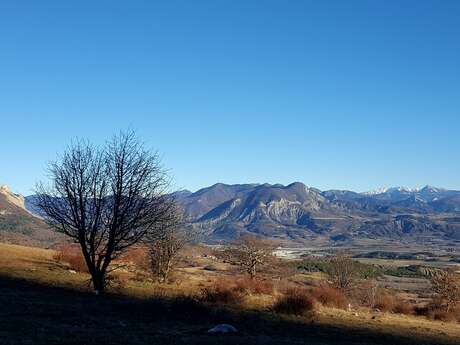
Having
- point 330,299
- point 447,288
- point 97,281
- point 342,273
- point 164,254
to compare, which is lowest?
point 447,288

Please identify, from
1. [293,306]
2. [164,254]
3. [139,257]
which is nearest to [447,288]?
[164,254]

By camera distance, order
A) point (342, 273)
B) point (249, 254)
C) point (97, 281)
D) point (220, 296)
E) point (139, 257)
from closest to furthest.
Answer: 1. point (97, 281)
2. point (220, 296)
3. point (139, 257)
4. point (249, 254)
5. point (342, 273)

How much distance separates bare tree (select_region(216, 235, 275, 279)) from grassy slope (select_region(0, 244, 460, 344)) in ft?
110

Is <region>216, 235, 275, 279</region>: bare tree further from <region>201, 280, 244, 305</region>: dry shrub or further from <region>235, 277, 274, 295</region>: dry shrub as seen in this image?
<region>201, 280, 244, 305</region>: dry shrub

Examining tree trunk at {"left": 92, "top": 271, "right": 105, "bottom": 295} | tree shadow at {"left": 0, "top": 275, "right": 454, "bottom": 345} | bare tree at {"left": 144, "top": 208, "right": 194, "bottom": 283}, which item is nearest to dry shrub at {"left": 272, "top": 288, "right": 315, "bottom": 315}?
tree shadow at {"left": 0, "top": 275, "right": 454, "bottom": 345}

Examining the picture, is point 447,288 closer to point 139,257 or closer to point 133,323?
point 139,257

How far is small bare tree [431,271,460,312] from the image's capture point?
77875 mm

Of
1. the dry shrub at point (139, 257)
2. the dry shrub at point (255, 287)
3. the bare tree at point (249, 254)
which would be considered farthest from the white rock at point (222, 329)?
the bare tree at point (249, 254)

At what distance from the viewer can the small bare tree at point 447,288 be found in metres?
77.9

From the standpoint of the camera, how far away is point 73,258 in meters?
48.4

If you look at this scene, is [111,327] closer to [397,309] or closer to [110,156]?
[110,156]

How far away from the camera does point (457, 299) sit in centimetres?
7788

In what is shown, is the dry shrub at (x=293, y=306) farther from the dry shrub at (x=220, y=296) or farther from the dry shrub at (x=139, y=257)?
the dry shrub at (x=139, y=257)

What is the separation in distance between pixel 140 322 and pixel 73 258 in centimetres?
2720
